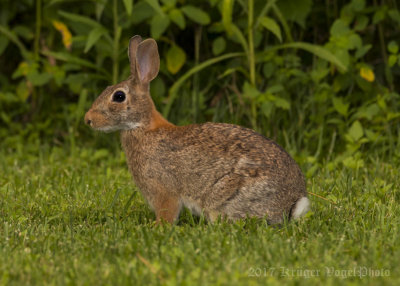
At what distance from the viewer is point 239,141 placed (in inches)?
173

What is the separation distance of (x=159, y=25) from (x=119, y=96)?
193 centimetres

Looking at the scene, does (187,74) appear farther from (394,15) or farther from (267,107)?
(394,15)

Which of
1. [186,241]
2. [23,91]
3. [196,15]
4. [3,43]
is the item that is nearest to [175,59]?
[196,15]

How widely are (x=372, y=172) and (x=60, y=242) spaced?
9.82 ft

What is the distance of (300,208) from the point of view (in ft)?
13.8

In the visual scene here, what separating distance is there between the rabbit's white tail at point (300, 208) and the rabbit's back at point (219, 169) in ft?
0.11

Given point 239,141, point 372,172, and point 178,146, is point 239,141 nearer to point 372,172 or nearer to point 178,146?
point 178,146

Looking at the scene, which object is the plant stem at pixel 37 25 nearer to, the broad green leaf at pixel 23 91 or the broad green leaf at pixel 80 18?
the broad green leaf at pixel 23 91

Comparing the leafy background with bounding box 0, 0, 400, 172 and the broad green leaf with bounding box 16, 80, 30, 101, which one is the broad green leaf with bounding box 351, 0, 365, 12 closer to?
the leafy background with bounding box 0, 0, 400, 172

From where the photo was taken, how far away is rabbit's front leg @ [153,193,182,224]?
437cm

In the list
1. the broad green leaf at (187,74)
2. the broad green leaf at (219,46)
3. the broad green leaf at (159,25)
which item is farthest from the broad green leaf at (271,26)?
the broad green leaf at (159,25)

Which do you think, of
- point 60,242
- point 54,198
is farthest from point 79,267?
point 54,198

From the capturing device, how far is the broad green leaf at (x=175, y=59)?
7.04 m

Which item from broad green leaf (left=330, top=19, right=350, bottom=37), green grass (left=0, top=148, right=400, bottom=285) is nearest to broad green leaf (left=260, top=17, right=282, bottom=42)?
broad green leaf (left=330, top=19, right=350, bottom=37)
